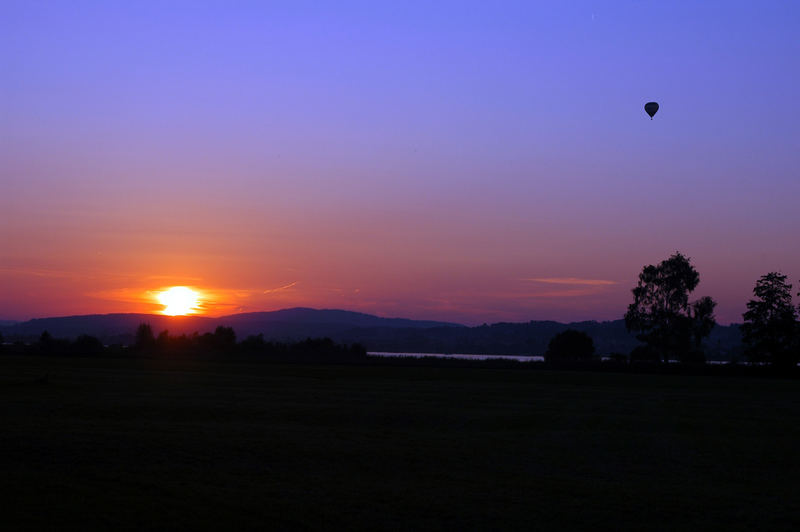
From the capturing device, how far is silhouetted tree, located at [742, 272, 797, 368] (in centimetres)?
9069

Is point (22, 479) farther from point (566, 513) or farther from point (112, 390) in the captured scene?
point (112, 390)

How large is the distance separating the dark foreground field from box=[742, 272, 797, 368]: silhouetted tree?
63070 mm

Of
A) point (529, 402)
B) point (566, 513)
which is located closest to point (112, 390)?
point (529, 402)

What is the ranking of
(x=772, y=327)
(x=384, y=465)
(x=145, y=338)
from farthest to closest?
1. (x=145, y=338)
2. (x=772, y=327)
3. (x=384, y=465)

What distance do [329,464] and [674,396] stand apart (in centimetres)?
3071

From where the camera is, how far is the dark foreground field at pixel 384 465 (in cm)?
1359

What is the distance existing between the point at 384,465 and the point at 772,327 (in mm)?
84367

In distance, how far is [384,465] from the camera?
18.5 metres

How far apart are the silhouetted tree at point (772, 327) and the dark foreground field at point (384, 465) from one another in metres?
63.1

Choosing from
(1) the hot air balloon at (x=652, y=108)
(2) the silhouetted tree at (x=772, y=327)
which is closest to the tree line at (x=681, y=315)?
(2) the silhouetted tree at (x=772, y=327)

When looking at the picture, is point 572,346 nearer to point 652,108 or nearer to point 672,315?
point 672,315

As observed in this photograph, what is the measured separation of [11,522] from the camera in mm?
12359

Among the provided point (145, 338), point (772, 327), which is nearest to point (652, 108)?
point (772, 327)

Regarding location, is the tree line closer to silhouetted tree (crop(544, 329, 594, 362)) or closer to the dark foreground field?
silhouetted tree (crop(544, 329, 594, 362))
